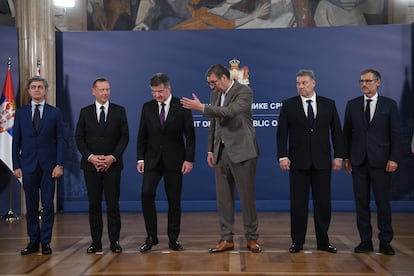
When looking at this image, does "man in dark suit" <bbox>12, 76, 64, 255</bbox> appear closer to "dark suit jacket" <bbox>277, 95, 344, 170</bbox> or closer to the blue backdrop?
"dark suit jacket" <bbox>277, 95, 344, 170</bbox>

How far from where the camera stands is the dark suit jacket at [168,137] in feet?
17.1

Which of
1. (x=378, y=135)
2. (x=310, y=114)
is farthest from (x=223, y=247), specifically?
(x=378, y=135)

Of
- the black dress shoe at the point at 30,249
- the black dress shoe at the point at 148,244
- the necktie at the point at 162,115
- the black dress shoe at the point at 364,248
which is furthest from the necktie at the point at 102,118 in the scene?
the black dress shoe at the point at 364,248

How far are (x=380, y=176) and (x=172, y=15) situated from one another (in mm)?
6637

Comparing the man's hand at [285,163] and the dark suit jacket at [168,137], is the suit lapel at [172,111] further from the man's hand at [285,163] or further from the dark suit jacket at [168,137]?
the man's hand at [285,163]

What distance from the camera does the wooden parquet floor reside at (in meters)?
4.41

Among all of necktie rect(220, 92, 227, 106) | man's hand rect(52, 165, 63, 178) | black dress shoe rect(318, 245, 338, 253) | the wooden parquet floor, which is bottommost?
the wooden parquet floor

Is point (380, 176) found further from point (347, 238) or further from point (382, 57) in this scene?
point (382, 57)

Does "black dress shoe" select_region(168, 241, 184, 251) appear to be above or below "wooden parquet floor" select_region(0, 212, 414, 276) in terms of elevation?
above

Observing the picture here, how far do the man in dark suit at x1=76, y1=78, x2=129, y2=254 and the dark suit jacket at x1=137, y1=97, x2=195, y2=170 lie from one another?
0.24 meters

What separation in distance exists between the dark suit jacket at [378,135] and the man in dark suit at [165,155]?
4.93 ft

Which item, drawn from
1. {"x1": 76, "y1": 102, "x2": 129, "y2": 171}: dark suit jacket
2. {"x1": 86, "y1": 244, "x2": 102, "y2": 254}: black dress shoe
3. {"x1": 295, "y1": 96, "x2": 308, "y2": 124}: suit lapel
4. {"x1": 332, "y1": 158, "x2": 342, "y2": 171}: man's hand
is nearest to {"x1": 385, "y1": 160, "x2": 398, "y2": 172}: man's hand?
{"x1": 332, "y1": 158, "x2": 342, "y2": 171}: man's hand

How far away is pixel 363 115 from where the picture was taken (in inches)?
197

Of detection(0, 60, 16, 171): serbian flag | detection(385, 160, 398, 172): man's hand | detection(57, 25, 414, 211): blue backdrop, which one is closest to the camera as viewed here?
detection(385, 160, 398, 172): man's hand
